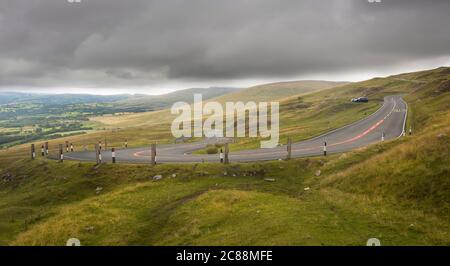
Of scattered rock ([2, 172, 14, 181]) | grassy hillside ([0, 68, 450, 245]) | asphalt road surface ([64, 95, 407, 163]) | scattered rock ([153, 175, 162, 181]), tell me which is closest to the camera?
grassy hillside ([0, 68, 450, 245])

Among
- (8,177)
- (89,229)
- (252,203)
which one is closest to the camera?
(89,229)

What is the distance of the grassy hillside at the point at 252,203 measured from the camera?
14.9m

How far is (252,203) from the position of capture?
1956 cm

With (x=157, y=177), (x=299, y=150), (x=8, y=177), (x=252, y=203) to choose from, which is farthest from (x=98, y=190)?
(x=299, y=150)

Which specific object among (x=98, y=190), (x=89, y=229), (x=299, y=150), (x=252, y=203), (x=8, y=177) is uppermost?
(x=299, y=150)

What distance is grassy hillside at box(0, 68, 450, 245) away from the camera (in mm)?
14922

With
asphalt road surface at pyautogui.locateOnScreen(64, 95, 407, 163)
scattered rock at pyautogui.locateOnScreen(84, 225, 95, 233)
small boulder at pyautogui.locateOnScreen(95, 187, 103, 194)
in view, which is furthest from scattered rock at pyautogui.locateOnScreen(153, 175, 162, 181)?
scattered rock at pyautogui.locateOnScreen(84, 225, 95, 233)

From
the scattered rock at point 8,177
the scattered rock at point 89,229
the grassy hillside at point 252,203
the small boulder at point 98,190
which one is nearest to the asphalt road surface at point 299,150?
the grassy hillside at point 252,203

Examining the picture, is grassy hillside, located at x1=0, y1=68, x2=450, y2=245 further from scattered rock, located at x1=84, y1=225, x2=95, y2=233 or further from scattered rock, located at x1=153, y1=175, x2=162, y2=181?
scattered rock, located at x1=153, y1=175, x2=162, y2=181

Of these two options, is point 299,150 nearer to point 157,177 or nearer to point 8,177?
point 157,177

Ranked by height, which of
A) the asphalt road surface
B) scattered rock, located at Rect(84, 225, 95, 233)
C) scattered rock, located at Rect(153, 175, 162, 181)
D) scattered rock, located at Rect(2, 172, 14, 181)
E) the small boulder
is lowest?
scattered rock, located at Rect(2, 172, 14, 181)

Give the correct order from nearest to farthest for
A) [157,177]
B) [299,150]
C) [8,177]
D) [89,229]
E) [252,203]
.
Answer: [89,229]
[252,203]
[157,177]
[299,150]
[8,177]

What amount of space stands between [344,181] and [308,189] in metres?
2.34

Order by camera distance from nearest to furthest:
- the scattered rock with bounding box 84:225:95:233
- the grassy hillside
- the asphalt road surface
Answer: the grassy hillside, the scattered rock with bounding box 84:225:95:233, the asphalt road surface
